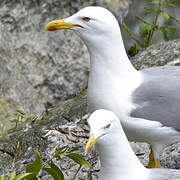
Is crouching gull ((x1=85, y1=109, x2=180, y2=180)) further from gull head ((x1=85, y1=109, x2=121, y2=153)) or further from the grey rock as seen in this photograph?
the grey rock

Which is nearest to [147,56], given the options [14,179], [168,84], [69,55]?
[69,55]

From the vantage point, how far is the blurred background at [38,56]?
184 inches

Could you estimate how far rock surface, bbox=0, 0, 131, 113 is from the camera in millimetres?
4668

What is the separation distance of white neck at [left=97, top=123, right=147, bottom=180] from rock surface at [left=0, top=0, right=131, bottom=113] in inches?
68.8

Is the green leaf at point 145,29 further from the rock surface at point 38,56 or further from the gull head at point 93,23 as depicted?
the gull head at point 93,23

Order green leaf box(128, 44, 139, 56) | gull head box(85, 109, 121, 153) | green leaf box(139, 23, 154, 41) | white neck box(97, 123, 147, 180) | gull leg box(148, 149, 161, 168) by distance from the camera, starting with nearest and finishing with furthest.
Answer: gull head box(85, 109, 121, 153) < white neck box(97, 123, 147, 180) < gull leg box(148, 149, 161, 168) < green leaf box(139, 23, 154, 41) < green leaf box(128, 44, 139, 56)

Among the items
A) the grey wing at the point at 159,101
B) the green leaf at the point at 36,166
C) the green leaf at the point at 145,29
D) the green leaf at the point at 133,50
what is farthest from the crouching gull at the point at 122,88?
the green leaf at the point at 133,50

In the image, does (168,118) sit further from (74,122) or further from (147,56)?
(147,56)

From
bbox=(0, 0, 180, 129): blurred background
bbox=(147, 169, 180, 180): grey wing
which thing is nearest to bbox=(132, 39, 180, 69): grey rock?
bbox=(0, 0, 180, 129): blurred background

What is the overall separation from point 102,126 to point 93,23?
0.62 meters

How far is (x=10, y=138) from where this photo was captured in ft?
13.4

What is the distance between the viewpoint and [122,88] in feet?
11.1

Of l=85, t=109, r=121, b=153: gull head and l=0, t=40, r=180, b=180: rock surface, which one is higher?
l=85, t=109, r=121, b=153: gull head

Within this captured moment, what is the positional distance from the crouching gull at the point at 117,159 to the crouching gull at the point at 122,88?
0.35 meters
